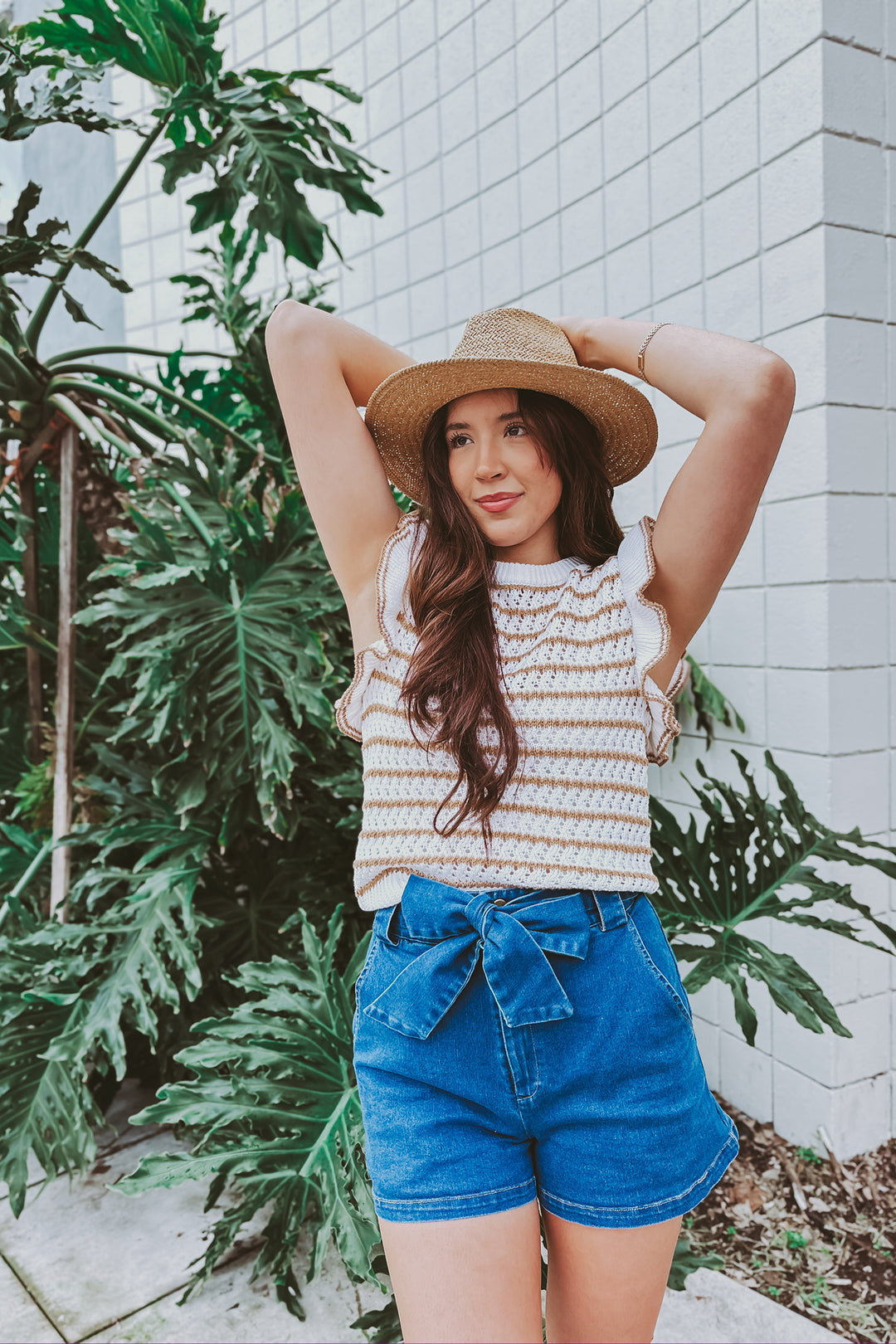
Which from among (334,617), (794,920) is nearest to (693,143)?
(334,617)

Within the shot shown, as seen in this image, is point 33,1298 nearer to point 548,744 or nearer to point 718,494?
point 548,744

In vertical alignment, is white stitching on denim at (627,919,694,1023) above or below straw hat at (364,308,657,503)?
below

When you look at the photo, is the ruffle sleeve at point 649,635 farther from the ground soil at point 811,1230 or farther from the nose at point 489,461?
the ground soil at point 811,1230

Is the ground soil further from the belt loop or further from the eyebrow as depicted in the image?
the eyebrow

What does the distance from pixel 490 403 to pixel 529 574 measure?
0.21 m

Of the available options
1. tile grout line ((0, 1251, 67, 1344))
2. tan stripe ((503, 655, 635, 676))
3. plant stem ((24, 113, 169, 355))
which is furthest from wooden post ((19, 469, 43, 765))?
tan stripe ((503, 655, 635, 676))

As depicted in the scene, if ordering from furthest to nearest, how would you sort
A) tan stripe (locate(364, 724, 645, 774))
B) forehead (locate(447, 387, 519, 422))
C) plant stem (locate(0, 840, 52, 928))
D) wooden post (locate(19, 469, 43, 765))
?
wooden post (locate(19, 469, 43, 765)) → plant stem (locate(0, 840, 52, 928)) → forehead (locate(447, 387, 519, 422)) → tan stripe (locate(364, 724, 645, 774))

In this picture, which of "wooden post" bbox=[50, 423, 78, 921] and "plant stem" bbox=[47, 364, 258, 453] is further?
"plant stem" bbox=[47, 364, 258, 453]

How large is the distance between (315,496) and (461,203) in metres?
2.25

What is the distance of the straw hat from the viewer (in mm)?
1123

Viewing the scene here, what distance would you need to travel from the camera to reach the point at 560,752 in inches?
41.4

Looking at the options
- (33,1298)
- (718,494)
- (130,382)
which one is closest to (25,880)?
(33,1298)

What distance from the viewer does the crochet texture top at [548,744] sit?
3.37 feet

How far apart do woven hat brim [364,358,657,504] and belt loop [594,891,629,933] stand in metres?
0.58
